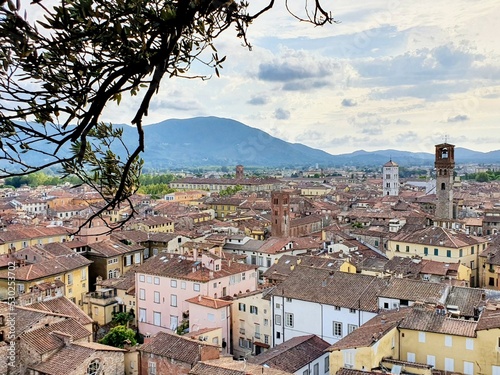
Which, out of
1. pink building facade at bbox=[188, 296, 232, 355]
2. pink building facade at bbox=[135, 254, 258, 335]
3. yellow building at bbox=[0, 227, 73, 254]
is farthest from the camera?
yellow building at bbox=[0, 227, 73, 254]

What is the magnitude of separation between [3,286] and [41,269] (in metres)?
2.61

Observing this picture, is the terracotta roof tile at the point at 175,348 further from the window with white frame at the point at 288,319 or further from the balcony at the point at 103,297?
the balcony at the point at 103,297

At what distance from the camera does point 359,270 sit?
1357 inches

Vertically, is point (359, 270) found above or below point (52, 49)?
below

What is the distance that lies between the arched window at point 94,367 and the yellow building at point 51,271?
45.6 feet

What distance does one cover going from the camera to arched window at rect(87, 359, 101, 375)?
714 inches

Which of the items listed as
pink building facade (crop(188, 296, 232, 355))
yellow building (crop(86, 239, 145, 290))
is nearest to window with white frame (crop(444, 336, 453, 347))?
pink building facade (crop(188, 296, 232, 355))

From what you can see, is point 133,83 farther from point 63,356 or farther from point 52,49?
point 63,356

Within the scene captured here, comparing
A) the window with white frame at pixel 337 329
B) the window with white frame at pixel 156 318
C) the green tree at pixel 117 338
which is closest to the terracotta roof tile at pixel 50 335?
the green tree at pixel 117 338

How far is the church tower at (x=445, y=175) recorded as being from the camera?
55.0 m

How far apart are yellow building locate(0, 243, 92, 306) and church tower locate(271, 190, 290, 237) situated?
74.5 ft

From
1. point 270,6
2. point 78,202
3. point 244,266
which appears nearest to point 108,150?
point 270,6

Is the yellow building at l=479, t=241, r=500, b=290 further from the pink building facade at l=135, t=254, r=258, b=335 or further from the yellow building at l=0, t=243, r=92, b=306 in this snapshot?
the yellow building at l=0, t=243, r=92, b=306

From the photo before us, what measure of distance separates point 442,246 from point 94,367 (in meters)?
28.4
